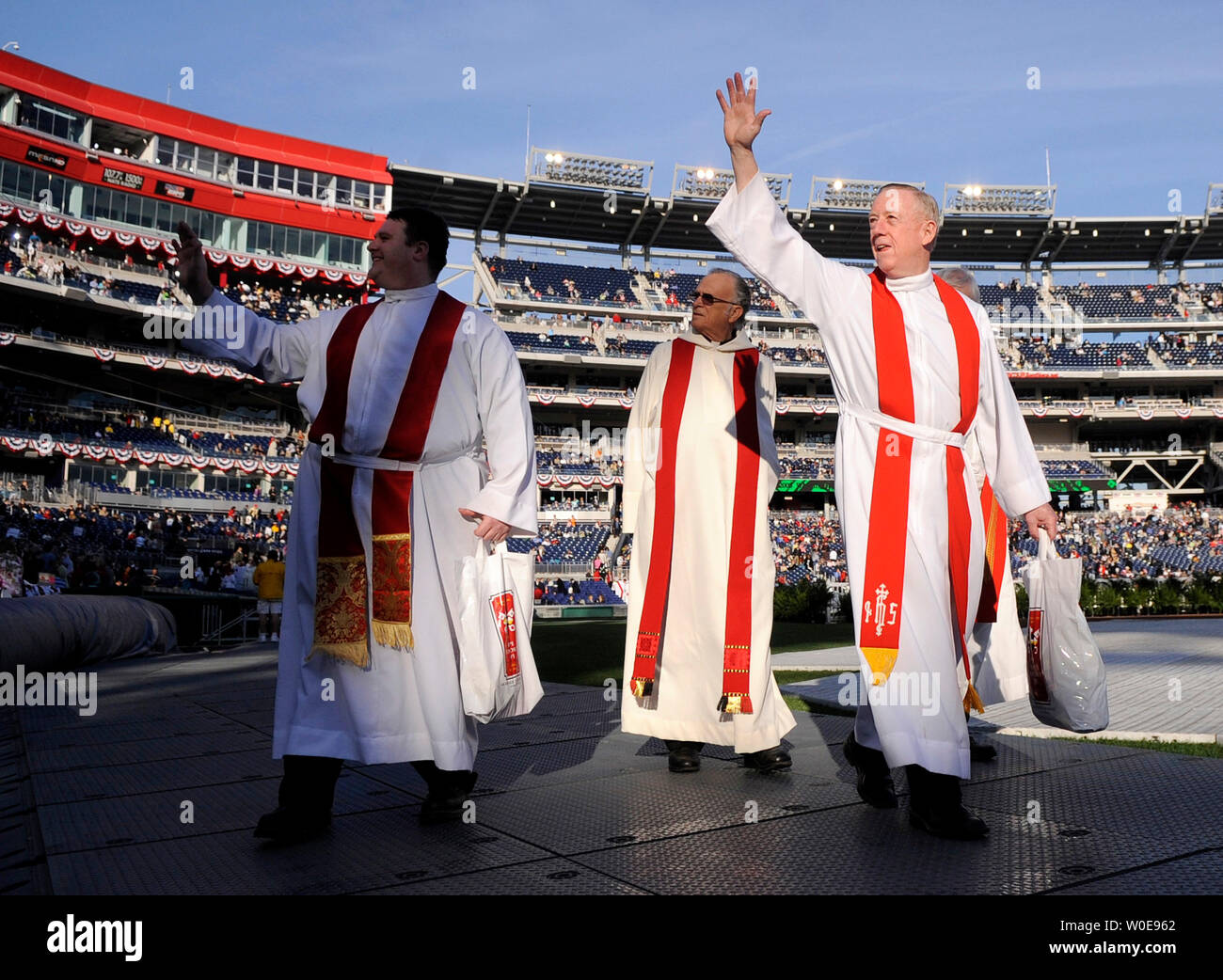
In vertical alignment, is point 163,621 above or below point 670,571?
below

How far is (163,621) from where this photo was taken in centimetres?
1259

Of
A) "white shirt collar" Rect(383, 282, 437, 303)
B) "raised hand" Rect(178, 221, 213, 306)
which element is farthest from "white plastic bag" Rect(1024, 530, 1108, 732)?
"raised hand" Rect(178, 221, 213, 306)

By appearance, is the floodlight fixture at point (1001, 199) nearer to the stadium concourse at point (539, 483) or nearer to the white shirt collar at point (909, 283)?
the stadium concourse at point (539, 483)

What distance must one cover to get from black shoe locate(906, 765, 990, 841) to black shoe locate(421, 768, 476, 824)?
4.73 feet

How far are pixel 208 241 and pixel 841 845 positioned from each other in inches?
1693

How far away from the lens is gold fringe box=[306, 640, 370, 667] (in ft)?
11.3

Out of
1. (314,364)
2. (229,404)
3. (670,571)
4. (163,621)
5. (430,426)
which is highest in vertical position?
(229,404)

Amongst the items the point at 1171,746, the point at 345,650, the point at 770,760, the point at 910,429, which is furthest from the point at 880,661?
the point at 1171,746

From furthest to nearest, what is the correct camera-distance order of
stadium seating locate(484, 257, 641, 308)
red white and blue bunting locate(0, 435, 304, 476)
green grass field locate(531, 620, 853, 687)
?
1. stadium seating locate(484, 257, 641, 308)
2. red white and blue bunting locate(0, 435, 304, 476)
3. green grass field locate(531, 620, 853, 687)

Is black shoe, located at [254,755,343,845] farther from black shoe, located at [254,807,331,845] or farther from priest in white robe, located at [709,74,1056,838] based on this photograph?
priest in white robe, located at [709,74,1056,838]

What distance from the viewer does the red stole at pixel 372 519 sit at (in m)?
3.46

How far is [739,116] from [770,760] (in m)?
2.45

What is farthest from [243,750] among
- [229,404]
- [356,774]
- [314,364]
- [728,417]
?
[229,404]

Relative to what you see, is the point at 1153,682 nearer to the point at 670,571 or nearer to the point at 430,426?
the point at 670,571
